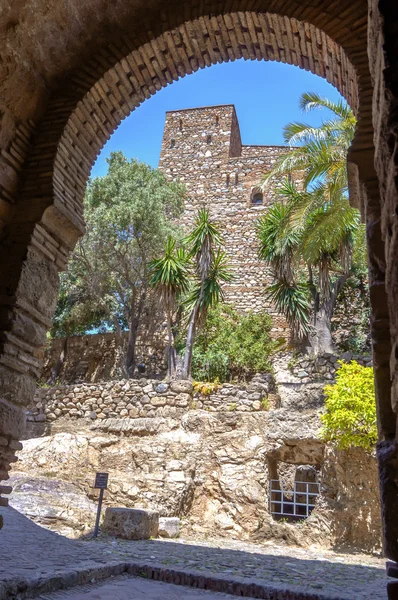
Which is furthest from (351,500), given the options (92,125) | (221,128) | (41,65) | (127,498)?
(221,128)

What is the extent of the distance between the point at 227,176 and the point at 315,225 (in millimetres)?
11887

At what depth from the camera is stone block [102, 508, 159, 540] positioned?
7.59 meters

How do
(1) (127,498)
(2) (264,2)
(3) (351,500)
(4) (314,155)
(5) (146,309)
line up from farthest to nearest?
(5) (146,309)
(4) (314,155)
(1) (127,498)
(3) (351,500)
(2) (264,2)

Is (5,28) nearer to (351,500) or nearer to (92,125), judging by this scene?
(92,125)

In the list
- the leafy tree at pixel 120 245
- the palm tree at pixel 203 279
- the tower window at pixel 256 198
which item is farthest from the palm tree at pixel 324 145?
the tower window at pixel 256 198

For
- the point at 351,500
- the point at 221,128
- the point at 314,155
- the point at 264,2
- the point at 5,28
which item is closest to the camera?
the point at 5,28

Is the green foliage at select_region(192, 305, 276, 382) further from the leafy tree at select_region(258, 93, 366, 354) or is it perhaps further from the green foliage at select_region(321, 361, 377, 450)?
the green foliage at select_region(321, 361, 377, 450)

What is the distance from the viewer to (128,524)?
7.65 meters

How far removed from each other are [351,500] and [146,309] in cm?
1035

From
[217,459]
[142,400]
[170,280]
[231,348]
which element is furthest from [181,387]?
[170,280]

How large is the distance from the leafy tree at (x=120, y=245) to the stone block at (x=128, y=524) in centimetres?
735

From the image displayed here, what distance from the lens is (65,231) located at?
4.23 m

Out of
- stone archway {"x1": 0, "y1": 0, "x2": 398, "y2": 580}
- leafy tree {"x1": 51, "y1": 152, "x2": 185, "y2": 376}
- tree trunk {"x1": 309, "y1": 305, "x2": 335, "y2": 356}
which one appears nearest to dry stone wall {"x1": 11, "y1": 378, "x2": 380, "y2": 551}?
tree trunk {"x1": 309, "y1": 305, "x2": 335, "y2": 356}

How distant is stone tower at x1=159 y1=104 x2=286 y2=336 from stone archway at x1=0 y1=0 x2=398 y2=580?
14218mm
